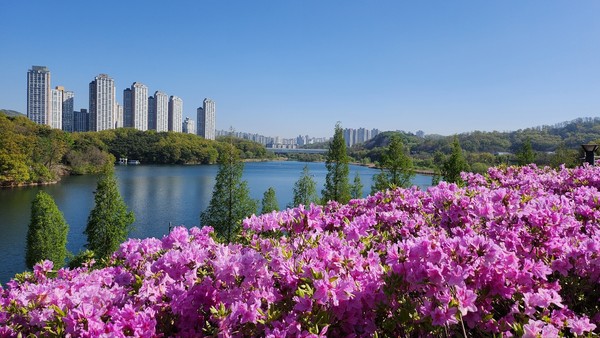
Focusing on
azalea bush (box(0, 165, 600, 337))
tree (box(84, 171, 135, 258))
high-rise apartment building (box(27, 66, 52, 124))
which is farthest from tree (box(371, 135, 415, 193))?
high-rise apartment building (box(27, 66, 52, 124))

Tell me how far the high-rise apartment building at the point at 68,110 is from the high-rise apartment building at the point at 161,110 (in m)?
19.1

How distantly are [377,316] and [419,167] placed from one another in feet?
196

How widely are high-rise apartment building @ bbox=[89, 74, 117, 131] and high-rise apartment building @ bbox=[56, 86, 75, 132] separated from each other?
177 inches

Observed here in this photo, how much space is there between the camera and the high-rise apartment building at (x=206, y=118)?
120 meters

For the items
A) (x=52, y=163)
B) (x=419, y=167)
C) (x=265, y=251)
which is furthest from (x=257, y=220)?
(x=419, y=167)

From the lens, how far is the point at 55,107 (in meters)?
85.2

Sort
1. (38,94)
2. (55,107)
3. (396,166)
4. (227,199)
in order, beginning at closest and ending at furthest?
(227,199) < (396,166) < (38,94) < (55,107)

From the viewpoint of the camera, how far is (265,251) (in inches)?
76.9

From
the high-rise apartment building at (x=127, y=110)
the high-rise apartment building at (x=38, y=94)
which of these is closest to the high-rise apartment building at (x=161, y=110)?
the high-rise apartment building at (x=127, y=110)

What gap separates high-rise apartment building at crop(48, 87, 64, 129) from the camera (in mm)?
84062

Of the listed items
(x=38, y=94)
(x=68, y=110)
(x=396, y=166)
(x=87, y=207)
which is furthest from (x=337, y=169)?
(x=68, y=110)

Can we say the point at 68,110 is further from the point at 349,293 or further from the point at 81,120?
the point at 349,293

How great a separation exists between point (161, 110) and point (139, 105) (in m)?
7.48

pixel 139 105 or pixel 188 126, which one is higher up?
pixel 139 105
